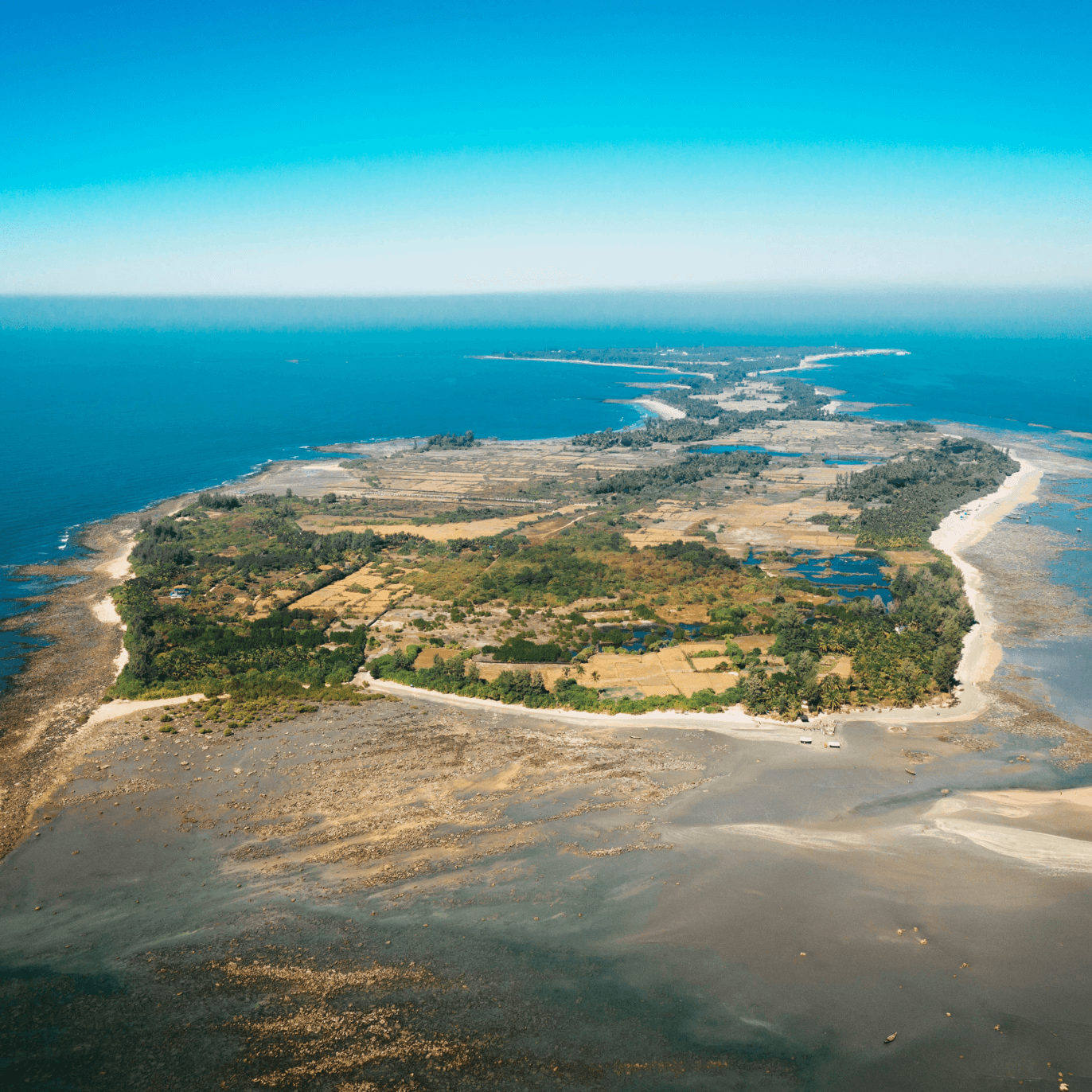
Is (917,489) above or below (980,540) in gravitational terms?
above

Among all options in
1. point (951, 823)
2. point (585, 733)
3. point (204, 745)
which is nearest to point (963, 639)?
point (951, 823)

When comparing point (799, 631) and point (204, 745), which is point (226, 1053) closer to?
point (204, 745)

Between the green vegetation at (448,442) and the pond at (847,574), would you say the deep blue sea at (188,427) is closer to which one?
the green vegetation at (448,442)

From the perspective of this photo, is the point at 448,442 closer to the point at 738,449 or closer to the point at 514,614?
the point at 738,449

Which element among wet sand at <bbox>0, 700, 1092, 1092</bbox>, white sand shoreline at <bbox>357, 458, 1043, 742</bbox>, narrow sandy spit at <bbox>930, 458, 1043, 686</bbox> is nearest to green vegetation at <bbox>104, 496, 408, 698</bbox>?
white sand shoreline at <bbox>357, 458, 1043, 742</bbox>

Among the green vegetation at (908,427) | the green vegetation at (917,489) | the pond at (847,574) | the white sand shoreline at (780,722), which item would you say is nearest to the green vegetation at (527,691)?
the white sand shoreline at (780,722)

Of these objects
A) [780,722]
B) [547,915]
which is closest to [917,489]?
[780,722]
